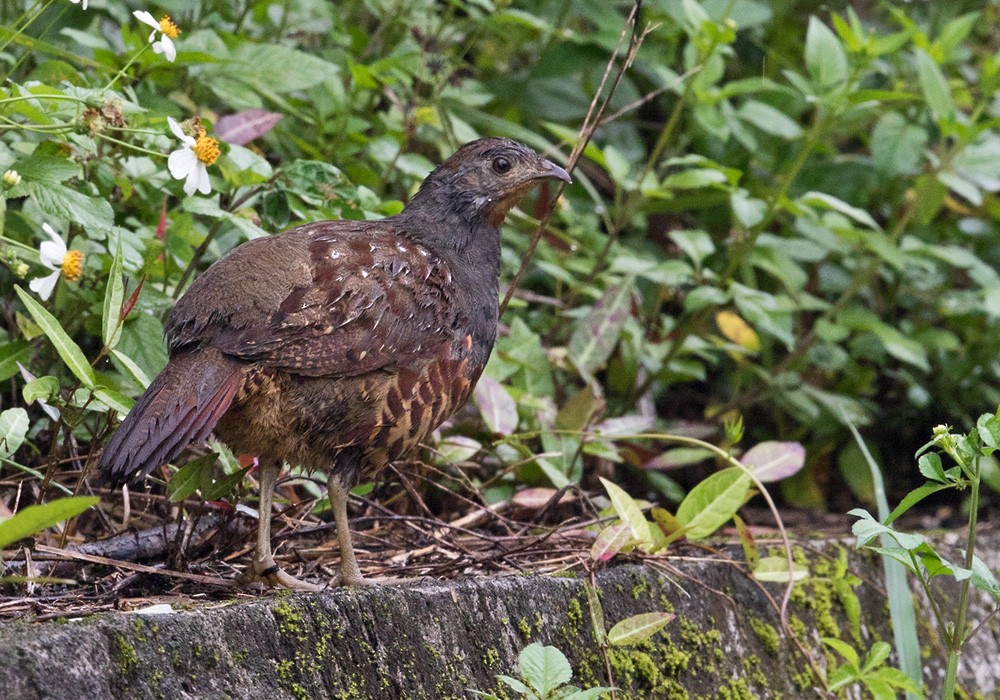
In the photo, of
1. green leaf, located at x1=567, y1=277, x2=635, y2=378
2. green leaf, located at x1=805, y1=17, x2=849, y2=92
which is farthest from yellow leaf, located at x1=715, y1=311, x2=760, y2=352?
green leaf, located at x1=805, y1=17, x2=849, y2=92

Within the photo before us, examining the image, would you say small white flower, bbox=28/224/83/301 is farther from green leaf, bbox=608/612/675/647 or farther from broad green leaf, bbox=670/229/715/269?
broad green leaf, bbox=670/229/715/269

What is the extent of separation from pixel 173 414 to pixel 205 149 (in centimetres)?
87

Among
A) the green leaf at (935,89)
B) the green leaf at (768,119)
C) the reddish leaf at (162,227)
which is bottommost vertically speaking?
the reddish leaf at (162,227)

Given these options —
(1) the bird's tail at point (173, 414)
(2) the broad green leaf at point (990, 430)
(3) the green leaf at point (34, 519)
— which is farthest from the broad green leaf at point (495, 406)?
(3) the green leaf at point (34, 519)

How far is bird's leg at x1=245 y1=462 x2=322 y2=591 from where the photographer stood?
3.09m

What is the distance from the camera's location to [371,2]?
17.2 ft

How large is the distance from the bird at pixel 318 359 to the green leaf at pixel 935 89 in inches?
112

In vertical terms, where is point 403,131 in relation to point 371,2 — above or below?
below

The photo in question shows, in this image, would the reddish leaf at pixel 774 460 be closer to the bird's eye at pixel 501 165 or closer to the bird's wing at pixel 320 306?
the bird's eye at pixel 501 165

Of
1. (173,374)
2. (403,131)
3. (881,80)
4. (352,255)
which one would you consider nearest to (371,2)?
(403,131)

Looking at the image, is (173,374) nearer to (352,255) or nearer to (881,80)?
(352,255)

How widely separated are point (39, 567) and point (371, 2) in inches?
122

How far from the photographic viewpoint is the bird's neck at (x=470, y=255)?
346 cm

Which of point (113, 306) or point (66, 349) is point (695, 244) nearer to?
point (113, 306)
